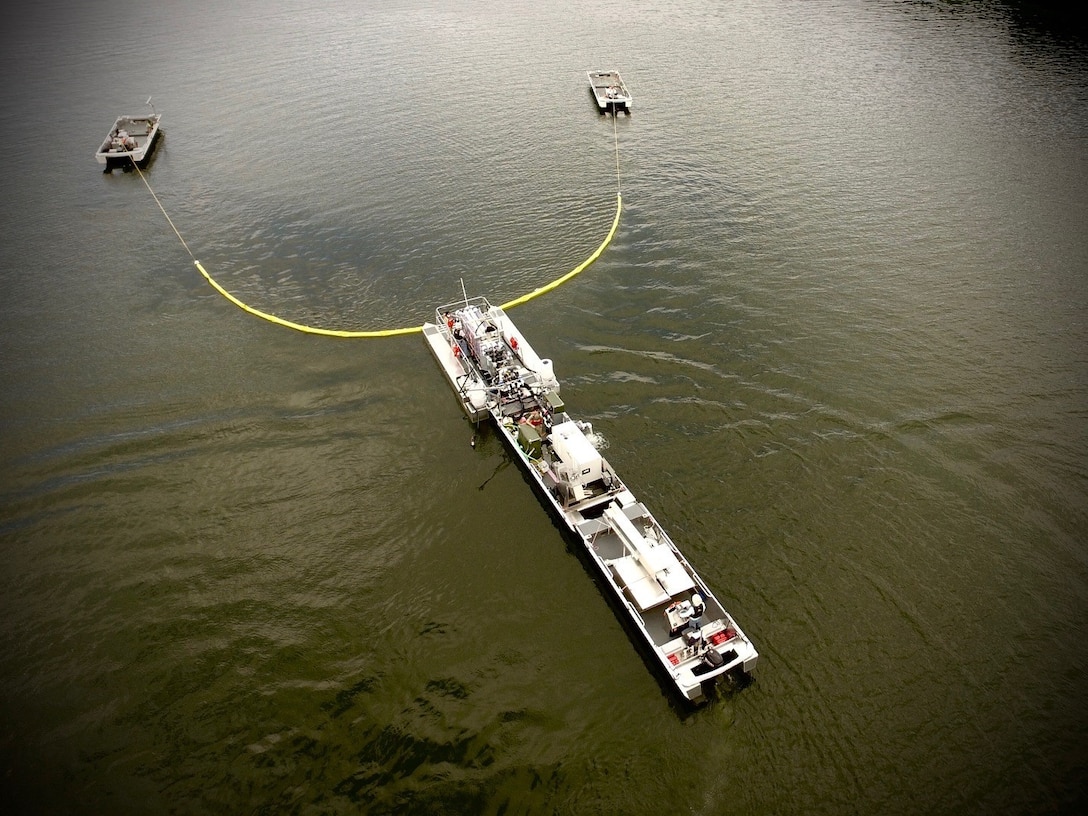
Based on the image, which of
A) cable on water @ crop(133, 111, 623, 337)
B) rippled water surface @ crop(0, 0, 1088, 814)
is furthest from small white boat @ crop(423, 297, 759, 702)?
cable on water @ crop(133, 111, 623, 337)

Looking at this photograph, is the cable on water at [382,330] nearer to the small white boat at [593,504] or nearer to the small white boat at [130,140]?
the small white boat at [593,504]

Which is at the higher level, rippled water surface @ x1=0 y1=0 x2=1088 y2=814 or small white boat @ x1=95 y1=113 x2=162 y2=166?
small white boat @ x1=95 y1=113 x2=162 y2=166

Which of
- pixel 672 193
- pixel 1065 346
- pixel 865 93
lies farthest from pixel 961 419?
pixel 865 93

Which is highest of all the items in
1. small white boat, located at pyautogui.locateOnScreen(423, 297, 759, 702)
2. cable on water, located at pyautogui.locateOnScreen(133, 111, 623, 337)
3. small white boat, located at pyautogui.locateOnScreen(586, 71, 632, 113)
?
small white boat, located at pyautogui.locateOnScreen(586, 71, 632, 113)

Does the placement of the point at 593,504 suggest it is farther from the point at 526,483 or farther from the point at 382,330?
the point at 382,330

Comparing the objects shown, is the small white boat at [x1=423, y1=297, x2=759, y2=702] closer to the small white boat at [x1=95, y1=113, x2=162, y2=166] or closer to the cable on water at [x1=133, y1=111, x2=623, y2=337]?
the cable on water at [x1=133, y1=111, x2=623, y2=337]

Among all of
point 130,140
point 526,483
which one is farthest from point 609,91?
point 526,483

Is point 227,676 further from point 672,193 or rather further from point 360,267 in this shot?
point 672,193
